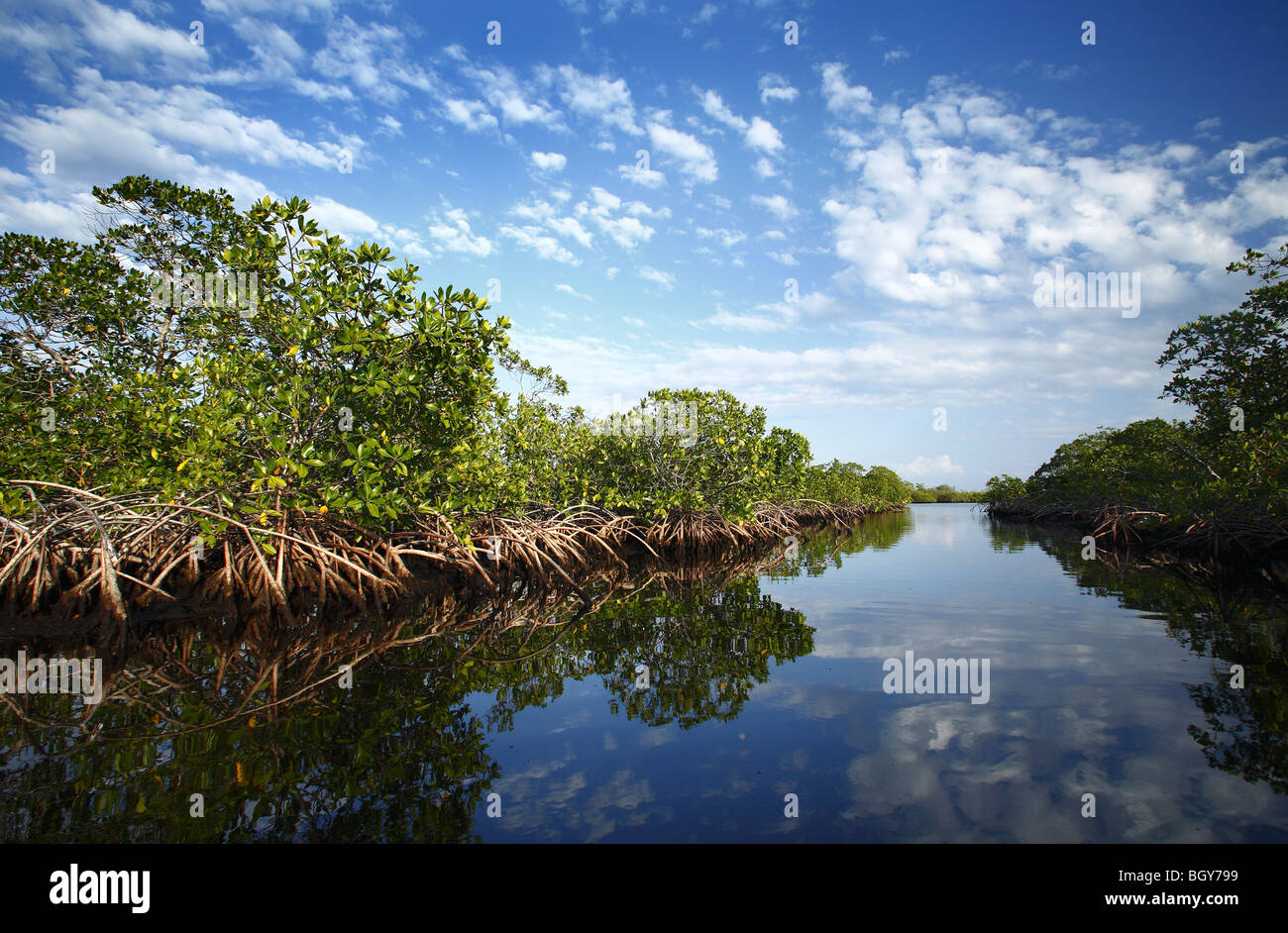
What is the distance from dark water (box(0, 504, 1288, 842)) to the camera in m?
2.97

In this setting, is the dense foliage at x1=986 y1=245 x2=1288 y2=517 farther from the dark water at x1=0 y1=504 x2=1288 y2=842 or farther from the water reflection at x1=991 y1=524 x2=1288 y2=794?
the dark water at x1=0 y1=504 x2=1288 y2=842

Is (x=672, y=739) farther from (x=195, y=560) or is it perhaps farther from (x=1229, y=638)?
(x=195, y=560)

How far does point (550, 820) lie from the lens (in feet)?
10.0

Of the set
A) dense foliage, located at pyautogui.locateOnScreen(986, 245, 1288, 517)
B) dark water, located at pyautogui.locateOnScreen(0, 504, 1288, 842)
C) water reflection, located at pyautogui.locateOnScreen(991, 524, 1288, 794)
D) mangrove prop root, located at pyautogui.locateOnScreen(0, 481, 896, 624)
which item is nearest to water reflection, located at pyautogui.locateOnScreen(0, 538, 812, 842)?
dark water, located at pyautogui.locateOnScreen(0, 504, 1288, 842)

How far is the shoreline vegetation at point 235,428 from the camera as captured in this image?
24.5 ft

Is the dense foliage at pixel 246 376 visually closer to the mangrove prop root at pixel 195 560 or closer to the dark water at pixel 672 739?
the mangrove prop root at pixel 195 560

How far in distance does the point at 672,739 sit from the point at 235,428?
7.10 meters

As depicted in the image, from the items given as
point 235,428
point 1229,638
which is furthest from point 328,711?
point 1229,638

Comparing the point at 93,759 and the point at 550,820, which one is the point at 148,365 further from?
the point at 550,820

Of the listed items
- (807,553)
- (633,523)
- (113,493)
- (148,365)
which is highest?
(148,365)

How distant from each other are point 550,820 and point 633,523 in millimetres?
15294

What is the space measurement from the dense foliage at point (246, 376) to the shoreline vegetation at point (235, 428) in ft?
0.13

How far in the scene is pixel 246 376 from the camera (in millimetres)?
7855
